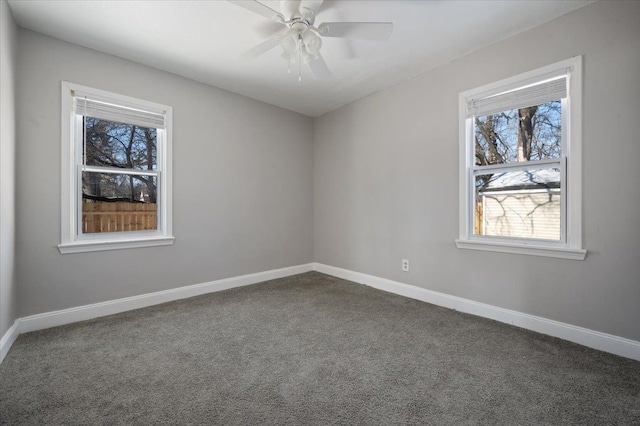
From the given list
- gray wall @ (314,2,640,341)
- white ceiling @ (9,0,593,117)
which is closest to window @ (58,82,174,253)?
white ceiling @ (9,0,593,117)

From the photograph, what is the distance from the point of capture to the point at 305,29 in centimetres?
197

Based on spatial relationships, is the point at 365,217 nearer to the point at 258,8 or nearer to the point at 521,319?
the point at 521,319

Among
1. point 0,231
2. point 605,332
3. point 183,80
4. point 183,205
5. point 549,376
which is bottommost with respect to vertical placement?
point 549,376

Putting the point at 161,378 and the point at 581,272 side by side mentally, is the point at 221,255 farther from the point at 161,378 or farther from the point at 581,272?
the point at 581,272

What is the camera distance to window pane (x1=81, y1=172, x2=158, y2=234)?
2.63 meters

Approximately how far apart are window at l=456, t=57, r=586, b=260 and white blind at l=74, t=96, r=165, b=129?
Result: 10.2 ft

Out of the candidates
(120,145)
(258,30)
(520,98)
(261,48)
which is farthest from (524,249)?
(120,145)

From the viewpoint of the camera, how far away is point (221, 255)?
11.3 ft

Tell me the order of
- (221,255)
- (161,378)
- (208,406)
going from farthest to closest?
(221,255) → (161,378) → (208,406)

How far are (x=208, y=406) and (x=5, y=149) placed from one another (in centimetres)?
224

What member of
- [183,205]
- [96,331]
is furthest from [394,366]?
[183,205]

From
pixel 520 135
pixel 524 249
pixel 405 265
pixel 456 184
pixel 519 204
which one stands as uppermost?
pixel 520 135

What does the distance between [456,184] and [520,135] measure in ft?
2.13

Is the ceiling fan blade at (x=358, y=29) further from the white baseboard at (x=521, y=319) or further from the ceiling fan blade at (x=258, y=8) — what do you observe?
the white baseboard at (x=521, y=319)
